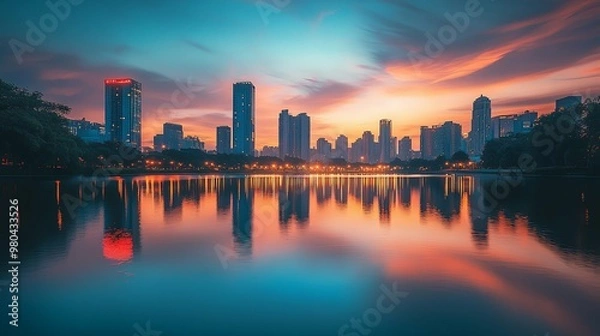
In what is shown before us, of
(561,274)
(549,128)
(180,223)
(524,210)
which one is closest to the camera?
(561,274)

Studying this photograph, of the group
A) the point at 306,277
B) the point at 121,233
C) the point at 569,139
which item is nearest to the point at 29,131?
the point at 121,233

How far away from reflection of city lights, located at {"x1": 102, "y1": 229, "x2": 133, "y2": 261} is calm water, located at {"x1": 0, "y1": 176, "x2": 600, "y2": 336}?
70 mm

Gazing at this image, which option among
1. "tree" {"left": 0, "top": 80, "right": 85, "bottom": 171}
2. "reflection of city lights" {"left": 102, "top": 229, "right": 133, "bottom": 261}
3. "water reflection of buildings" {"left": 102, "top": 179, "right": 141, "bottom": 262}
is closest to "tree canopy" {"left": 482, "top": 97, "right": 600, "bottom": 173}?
"water reflection of buildings" {"left": 102, "top": 179, "right": 141, "bottom": 262}

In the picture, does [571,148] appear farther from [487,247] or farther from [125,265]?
[125,265]

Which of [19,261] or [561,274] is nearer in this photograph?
[561,274]

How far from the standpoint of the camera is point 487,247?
41.6ft

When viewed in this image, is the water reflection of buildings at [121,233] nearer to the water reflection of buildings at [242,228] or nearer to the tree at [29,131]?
the water reflection of buildings at [242,228]

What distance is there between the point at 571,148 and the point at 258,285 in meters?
69.9

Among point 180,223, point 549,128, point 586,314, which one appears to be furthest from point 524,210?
point 549,128

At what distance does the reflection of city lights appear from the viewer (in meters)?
11.1

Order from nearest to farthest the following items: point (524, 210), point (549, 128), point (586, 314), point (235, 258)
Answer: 1. point (586, 314)
2. point (235, 258)
3. point (524, 210)
4. point (549, 128)

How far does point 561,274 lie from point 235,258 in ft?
26.6

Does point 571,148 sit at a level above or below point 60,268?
above

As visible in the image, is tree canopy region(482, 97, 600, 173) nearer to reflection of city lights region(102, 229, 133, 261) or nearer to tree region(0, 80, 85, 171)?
reflection of city lights region(102, 229, 133, 261)
